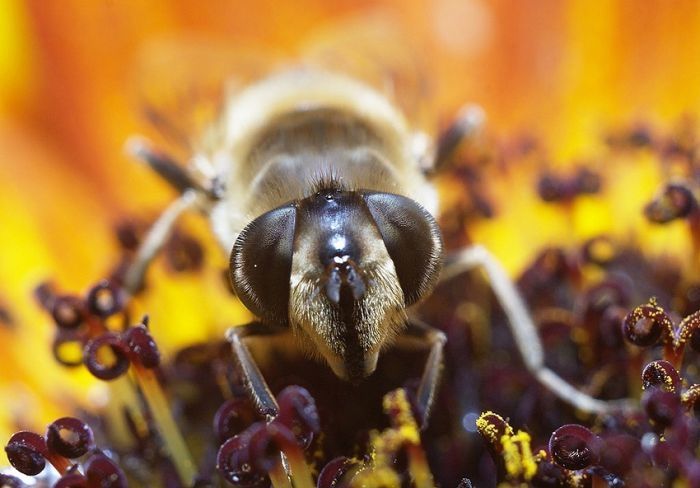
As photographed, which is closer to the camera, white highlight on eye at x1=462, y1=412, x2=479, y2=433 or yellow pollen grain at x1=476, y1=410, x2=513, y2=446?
yellow pollen grain at x1=476, y1=410, x2=513, y2=446

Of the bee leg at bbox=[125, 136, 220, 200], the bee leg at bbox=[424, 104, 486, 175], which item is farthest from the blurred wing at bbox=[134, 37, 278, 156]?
the bee leg at bbox=[424, 104, 486, 175]

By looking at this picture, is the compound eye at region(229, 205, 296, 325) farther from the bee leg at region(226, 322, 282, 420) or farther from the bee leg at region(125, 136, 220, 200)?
the bee leg at region(125, 136, 220, 200)

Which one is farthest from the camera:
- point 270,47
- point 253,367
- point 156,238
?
point 270,47

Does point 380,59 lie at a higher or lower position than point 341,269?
higher

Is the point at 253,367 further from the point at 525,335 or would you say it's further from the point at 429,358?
the point at 525,335

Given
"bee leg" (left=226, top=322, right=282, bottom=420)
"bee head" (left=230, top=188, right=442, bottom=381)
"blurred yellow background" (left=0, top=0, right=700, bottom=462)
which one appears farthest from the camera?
"blurred yellow background" (left=0, top=0, right=700, bottom=462)

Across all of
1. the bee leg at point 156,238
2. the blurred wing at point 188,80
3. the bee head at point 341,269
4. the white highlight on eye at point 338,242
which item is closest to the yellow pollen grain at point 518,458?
the bee head at point 341,269

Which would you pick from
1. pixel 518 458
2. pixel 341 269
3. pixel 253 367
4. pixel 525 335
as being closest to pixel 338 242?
pixel 341 269
